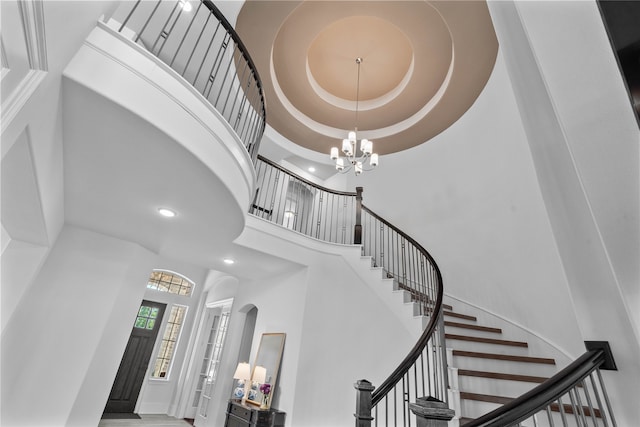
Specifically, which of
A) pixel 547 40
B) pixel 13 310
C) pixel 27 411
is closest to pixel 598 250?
pixel 547 40

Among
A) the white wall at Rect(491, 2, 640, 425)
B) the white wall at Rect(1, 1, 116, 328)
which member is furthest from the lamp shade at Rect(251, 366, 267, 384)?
the white wall at Rect(491, 2, 640, 425)

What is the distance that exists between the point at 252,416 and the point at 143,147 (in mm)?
3622

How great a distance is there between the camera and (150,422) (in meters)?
5.71

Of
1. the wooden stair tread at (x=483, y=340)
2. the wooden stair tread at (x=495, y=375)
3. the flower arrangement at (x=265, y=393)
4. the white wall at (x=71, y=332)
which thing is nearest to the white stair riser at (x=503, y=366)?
the wooden stair tread at (x=495, y=375)

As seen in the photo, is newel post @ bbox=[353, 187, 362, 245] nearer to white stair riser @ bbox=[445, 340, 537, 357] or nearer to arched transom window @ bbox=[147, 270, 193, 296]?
white stair riser @ bbox=[445, 340, 537, 357]

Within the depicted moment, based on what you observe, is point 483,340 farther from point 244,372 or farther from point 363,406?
point 244,372

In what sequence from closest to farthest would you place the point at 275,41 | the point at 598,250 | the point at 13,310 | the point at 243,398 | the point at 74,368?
the point at 598,250 < the point at 13,310 < the point at 74,368 < the point at 243,398 < the point at 275,41

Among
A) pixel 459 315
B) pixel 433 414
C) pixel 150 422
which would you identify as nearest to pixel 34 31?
pixel 433 414

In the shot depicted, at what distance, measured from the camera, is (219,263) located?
4957 mm

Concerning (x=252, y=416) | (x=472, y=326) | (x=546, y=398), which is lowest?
(x=252, y=416)

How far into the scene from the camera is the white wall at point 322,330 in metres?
4.11

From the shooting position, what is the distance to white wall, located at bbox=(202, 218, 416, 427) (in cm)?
411

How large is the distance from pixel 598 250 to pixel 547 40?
137 cm

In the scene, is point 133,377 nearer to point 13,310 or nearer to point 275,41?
point 13,310
